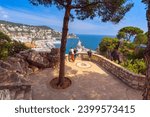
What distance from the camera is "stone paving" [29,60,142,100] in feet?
26.8

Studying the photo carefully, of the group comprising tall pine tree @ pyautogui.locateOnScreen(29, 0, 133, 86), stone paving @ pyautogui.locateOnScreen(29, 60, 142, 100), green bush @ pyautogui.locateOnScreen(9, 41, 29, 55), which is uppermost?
tall pine tree @ pyautogui.locateOnScreen(29, 0, 133, 86)

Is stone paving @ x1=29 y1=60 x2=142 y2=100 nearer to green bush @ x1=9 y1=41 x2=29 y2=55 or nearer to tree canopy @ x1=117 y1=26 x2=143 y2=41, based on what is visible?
green bush @ x1=9 y1=41 x2=29 y2=55

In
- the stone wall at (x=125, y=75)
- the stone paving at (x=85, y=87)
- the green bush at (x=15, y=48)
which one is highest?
the green bush at (x=15, y=48)

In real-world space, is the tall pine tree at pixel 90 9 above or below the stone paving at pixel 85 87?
above

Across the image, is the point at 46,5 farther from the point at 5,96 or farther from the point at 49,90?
the point at 5,96

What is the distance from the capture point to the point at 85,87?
914 cm

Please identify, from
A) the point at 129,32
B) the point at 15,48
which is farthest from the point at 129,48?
the point at 15,48

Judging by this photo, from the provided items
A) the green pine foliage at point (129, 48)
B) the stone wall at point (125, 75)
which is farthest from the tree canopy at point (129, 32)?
the stone wall at point (125, 75)

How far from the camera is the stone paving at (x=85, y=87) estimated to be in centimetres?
816

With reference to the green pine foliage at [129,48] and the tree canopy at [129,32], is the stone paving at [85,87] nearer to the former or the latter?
the green pine foliage at [129,48]

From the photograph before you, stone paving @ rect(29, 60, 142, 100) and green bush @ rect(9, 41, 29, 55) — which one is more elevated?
green bush @ rect(9, 41, 29, 55)

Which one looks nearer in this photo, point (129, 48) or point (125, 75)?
point (125, 75)

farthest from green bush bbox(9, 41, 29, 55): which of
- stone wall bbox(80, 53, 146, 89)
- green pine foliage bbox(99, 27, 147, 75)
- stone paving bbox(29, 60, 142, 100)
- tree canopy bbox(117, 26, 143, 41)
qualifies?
tree canopy bbox(117, 26, 143, 41)

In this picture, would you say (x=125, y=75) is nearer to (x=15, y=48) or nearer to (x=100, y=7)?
(x=100, y=7)
